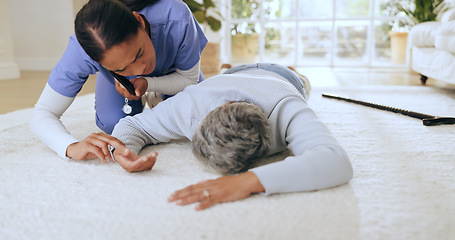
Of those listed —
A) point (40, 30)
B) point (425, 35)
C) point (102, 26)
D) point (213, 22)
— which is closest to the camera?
point (102, 26)

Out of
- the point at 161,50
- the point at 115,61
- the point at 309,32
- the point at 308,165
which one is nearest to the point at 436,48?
the point at 161,50

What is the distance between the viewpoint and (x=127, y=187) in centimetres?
76

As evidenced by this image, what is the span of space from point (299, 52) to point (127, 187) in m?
4.17

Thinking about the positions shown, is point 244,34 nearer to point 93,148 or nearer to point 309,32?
point 309,32

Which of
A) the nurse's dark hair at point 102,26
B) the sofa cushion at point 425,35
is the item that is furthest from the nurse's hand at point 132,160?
the sofa cushion at point 425,35

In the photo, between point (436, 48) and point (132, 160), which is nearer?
point (132, 160)

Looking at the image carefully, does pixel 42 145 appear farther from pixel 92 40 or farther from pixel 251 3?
pixel 251 3

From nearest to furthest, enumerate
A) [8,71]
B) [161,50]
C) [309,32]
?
[161,50] < [8,71] < [309,32]

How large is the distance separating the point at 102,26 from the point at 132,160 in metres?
0.30

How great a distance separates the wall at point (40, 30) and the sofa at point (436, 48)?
127 inches

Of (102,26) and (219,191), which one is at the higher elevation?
(102,26)

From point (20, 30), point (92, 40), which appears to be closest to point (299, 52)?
point (20, 30)

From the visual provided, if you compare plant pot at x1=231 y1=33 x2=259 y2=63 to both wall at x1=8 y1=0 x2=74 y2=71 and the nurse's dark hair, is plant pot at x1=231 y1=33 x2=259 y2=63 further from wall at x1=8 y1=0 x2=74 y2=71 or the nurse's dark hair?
the nurse's dark hair

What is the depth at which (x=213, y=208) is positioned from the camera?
0.66m
